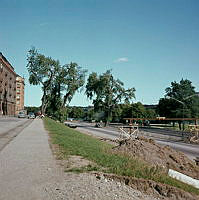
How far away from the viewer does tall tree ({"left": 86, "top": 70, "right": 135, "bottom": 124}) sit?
241ft

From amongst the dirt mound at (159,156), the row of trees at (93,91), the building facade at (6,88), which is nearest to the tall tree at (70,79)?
the row of trees at (93,91)

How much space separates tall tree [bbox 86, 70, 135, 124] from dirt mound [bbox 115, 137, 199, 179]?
60.4 m

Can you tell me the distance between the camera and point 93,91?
77.5 meters

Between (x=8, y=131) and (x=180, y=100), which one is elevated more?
(x=180, y=100)

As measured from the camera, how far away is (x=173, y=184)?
6336mm

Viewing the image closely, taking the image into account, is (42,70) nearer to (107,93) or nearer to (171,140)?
(107,93)

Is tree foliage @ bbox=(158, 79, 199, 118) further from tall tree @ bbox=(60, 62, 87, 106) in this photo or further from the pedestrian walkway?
the pedestrian walkway

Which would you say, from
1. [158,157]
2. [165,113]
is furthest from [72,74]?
[158,157]

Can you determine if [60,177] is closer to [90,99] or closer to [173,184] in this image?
[173,184]

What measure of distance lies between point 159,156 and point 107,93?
63873 mm

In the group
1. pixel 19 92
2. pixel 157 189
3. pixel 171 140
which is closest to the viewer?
pixel 157 189

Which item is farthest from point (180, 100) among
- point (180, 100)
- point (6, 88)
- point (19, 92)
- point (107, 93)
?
point (19, 92)

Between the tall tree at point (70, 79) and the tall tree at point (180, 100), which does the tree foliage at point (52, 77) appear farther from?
the tall tree at point (180, 100)

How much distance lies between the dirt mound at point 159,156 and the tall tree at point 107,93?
60.4m
